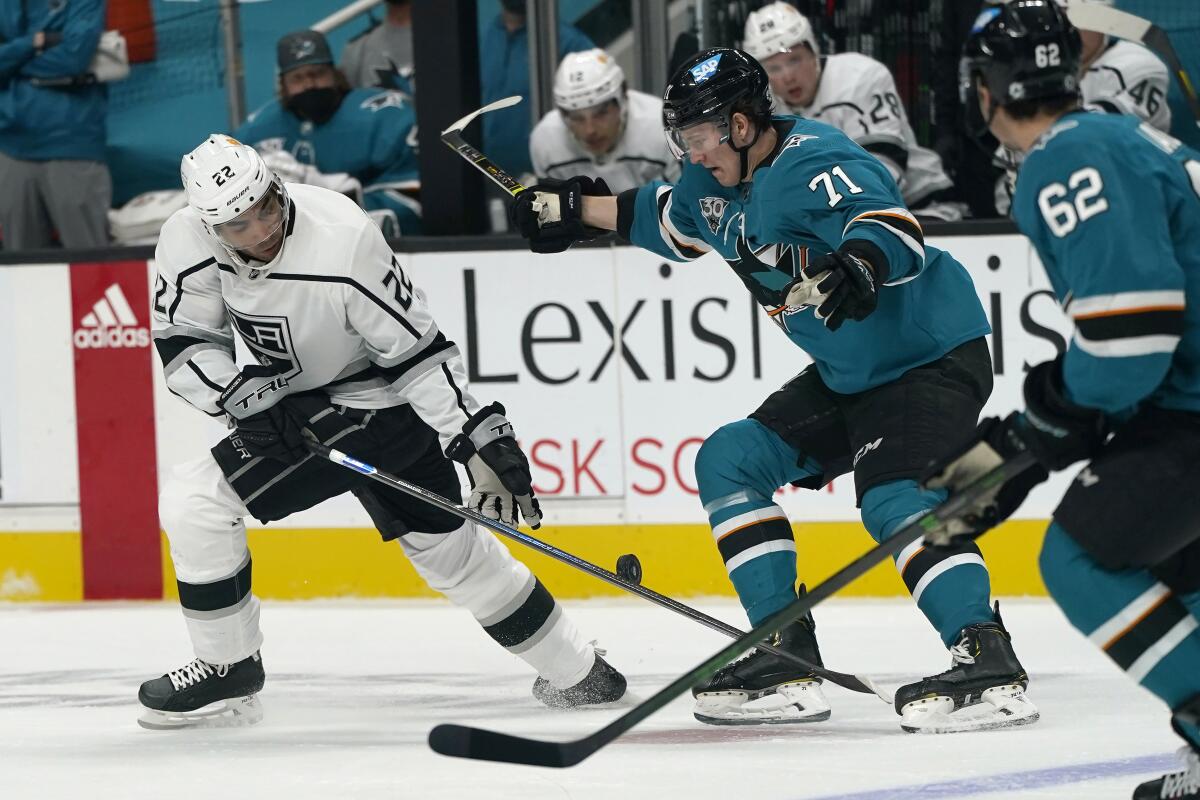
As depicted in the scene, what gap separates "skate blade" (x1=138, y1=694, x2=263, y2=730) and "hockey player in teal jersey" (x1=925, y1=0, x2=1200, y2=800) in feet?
5.88

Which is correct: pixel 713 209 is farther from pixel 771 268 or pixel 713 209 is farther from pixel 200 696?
pixel 200 696

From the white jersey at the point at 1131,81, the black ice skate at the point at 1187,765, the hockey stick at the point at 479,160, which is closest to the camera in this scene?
the black ice skate at the point at 1187,765

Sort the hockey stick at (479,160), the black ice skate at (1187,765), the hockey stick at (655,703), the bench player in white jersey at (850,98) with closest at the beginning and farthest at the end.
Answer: the black ice skate at (1187,765) → the hockey stick at (655,703) → the hockey stick at (479,160) → the bench player in white jersey at (850,98)

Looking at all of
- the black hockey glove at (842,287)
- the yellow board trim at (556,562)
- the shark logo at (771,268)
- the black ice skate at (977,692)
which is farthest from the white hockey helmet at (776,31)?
the black ice skate at (977,692)

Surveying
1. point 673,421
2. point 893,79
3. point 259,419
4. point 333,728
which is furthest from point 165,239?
point 893,79

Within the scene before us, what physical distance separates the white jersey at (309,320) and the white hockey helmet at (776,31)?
180 cm

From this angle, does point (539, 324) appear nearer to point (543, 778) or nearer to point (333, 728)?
point (333, 728)

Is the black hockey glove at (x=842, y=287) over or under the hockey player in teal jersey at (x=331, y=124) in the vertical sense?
under

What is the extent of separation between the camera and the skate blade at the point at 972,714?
3221mm

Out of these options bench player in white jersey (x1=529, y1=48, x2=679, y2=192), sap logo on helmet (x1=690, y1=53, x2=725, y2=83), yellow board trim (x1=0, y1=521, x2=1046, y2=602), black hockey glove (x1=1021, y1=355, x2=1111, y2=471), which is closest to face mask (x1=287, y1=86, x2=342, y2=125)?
bench player in white jersey (x1=529, y1=48, x2=679, y2=192)

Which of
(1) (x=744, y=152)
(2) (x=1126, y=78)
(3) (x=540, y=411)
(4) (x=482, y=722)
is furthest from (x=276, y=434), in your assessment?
(2) (x=1126, y=78)

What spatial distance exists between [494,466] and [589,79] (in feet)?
6.59

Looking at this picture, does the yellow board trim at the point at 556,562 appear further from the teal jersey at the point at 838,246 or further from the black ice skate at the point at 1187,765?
the black ice skate at the point at 1187,765

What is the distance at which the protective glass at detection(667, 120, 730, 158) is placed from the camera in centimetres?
334
